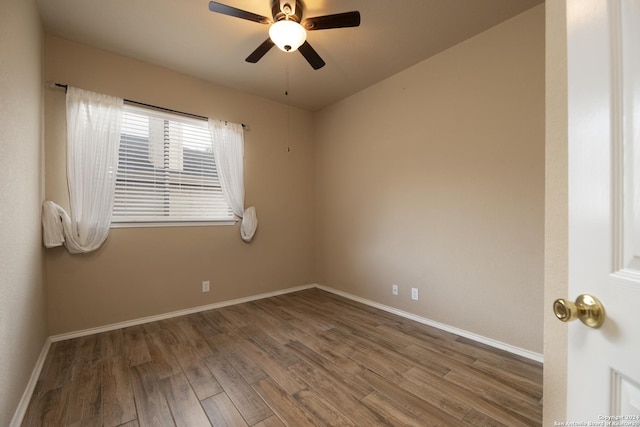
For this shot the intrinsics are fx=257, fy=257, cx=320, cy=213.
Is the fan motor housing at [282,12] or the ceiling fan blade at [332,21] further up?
the fan motor housing at [282,12]

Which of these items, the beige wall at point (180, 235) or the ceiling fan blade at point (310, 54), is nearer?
the ceiling fan blade at point (310, 54)

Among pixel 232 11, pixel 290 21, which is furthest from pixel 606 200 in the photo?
pixel 232 11

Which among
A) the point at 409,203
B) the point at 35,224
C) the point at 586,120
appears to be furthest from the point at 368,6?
the point at 35,224

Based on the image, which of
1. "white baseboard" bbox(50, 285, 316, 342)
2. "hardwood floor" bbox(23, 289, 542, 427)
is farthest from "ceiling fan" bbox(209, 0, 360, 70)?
"white baseboard" bbox(50, 285, 316, 342)

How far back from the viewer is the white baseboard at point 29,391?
1.40m

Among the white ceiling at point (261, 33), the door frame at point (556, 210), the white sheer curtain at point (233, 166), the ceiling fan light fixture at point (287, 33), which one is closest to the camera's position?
the door frame at point (556, 210)

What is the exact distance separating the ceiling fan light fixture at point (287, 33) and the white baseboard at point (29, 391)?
108 inches

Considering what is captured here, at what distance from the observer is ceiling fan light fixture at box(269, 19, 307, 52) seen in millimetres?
1823

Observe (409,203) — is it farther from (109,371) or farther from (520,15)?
(109,371)

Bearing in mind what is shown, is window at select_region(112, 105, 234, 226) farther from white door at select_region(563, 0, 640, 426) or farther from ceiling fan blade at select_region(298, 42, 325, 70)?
white door at select_region(563, 0, 640, 426)

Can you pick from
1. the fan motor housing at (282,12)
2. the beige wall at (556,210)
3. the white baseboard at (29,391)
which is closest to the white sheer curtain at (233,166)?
the fan motor housing at (282,12)

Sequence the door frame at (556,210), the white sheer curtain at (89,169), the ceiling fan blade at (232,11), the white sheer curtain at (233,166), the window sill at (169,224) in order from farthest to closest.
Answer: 1. the white sheer curtain at (233,166)
2. the window sill at (169,224)
3. the white sheer curtain at (89,169)
4. the ceiling fan blade at (232,11)
5. the door frame at (556,210)

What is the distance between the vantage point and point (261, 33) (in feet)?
7.64

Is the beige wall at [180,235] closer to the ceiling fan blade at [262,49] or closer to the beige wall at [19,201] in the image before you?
the beige wall at [19,201]
